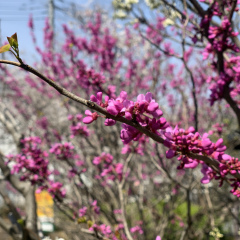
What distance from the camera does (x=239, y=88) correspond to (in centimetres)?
267

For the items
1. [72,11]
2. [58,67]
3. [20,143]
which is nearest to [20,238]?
[20,143]

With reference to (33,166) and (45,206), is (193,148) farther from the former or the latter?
(45,206)

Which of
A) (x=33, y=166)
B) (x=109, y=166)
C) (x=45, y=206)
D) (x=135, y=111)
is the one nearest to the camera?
(x=135, y=111)

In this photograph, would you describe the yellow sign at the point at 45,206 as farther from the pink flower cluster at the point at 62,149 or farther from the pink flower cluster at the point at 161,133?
the pink flower cluster at the point at 161,133

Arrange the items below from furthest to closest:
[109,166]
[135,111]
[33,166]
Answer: [109,166] → [33,166] → [135,111]

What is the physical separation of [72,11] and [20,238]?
10.7m

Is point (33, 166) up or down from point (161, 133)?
up

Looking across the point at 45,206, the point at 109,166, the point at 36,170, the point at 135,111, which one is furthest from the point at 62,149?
the point at 45,206

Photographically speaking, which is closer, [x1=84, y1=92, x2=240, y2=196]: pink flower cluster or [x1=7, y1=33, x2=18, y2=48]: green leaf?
[x1=7, y1=33, x2=18, y2=48]: green leaf

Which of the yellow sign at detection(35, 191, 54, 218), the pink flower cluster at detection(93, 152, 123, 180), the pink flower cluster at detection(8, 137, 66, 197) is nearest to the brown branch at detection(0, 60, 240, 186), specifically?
the pink flower cluster at detection(8, 137, 66, 197)

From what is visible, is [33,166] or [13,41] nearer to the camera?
[13,41]

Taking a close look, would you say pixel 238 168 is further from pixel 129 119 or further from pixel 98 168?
pixel 98 168

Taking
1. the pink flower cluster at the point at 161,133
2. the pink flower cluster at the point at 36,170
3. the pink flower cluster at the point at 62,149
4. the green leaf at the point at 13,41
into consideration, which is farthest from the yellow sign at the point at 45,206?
the green leaf at the point at 13,41

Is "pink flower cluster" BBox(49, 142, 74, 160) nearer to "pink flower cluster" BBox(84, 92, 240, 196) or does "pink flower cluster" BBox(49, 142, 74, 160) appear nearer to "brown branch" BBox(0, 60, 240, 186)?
"pink flower cluster" BBox(84, 92, 240, 196)
